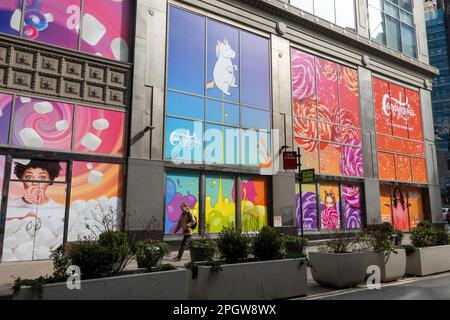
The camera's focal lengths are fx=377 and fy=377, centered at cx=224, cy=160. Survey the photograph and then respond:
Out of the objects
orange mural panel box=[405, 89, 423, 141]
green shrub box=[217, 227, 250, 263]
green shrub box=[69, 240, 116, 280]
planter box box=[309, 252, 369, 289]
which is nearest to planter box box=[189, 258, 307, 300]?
green shrub box=[217, 227, 250, 263]

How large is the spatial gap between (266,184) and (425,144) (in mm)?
16782

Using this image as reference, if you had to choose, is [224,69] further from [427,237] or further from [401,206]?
[401,206]

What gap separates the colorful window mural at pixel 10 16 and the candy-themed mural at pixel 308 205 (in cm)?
1467

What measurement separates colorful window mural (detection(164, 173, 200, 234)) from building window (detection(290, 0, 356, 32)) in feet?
42.1

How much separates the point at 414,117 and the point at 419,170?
4.14m

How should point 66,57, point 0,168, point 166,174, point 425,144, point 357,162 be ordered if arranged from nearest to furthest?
1. point 0,168
2. point 66,57
3. point 166,174
4. point 357,162
5. point 425,144

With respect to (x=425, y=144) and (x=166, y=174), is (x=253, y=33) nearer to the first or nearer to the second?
(x=166, y=174)

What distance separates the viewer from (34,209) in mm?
13039

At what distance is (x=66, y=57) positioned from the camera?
14.4 meters

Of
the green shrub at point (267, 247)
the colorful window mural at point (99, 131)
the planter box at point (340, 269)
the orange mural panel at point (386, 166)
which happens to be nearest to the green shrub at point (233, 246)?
the green shrub at point (267, 247)

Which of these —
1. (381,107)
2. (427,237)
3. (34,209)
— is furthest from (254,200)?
(381,107)

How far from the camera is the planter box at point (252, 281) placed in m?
7.01

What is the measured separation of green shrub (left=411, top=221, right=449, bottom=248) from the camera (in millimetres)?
11227

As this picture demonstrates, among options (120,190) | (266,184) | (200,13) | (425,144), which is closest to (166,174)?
(120,190)
